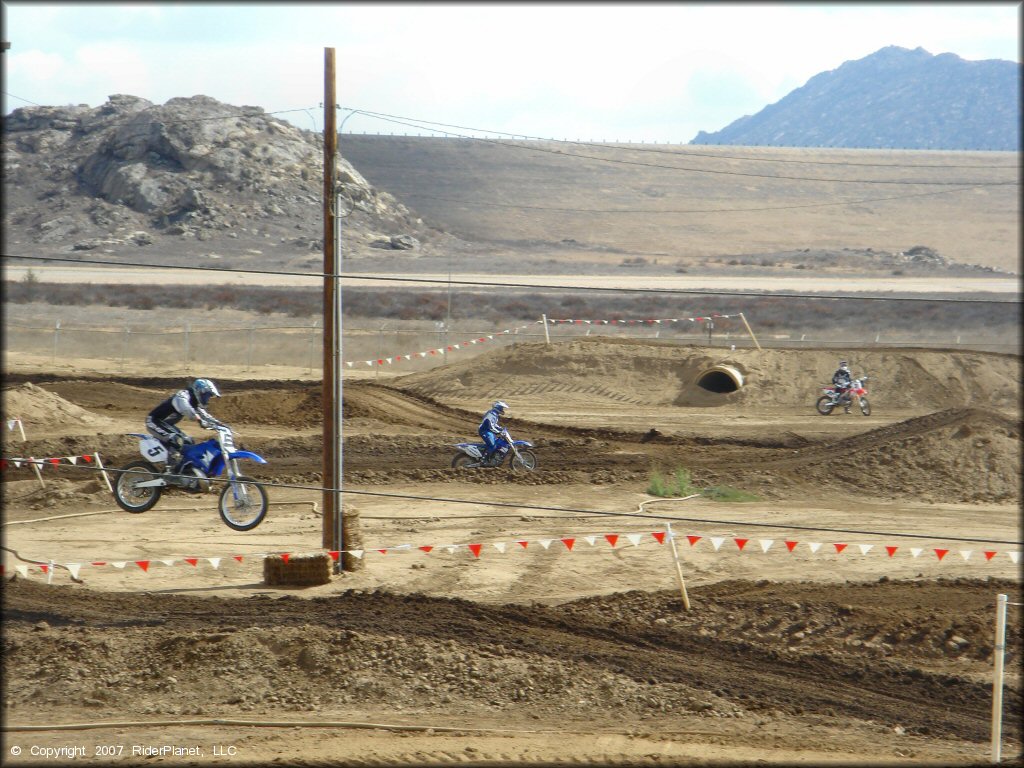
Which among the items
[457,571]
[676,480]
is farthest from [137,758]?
[676,480]

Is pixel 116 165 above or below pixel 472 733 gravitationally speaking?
above

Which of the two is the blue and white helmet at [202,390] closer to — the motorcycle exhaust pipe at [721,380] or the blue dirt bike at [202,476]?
the blue dirt bike at [202,476]

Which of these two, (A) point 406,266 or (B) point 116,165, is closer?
(A) point 406,266

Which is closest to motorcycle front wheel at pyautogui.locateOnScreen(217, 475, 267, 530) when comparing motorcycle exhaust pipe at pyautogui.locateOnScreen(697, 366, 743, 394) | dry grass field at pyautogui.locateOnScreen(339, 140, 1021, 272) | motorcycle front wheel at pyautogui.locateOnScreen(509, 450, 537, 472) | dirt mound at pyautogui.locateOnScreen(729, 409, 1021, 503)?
motorcycle front wheel at pyautogui.locateOnScreen(509, 450, 537, 472)

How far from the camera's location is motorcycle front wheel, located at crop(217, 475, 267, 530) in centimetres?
1429

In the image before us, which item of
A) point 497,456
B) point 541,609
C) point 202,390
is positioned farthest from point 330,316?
point 497,456

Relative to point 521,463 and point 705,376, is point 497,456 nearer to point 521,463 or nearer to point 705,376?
point 521,463

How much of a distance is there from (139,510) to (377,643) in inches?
245

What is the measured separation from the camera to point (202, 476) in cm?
1471

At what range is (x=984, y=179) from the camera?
109938mm

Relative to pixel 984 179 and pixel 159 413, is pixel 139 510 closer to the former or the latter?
pixel 159 413

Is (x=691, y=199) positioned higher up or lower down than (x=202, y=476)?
higher up

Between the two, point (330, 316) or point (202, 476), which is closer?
point (330, 316)

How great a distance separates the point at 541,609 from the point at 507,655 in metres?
1.52
